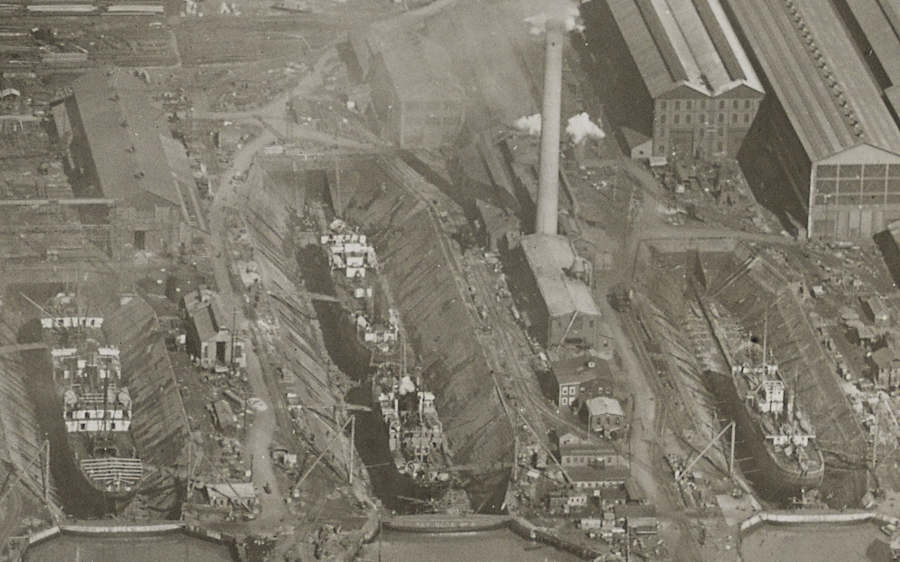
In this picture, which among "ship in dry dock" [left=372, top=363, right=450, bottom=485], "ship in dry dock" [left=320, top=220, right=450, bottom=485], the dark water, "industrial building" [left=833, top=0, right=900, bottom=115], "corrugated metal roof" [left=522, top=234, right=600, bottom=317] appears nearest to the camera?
the dark water

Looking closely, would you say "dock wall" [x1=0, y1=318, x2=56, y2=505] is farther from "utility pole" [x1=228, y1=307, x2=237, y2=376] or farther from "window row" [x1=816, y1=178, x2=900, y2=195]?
"window row" [x1=816, y1=178, x2=900, y2=195]

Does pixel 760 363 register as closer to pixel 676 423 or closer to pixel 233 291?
pixel 676 423

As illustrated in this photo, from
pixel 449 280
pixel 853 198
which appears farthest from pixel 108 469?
pixel 853 198

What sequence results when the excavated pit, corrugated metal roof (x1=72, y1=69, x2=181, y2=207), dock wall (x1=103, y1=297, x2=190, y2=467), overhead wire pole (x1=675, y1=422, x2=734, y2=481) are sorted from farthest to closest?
corrugated metal roof (x1=72, y1=69, x2=181, y2=207), dock wall (x1=103, y1=297, x2=190, y2=467), overhead wire pole (x1=675, y1=422, x2=734, y2=481), the excavated pit

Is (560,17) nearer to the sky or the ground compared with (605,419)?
nearer to the sky

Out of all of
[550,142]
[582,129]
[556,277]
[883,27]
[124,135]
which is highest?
[883,27]

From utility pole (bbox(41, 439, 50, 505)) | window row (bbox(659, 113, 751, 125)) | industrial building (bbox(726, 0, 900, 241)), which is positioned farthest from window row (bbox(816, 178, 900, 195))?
utility pole (bbox(41, 439, 50, 505))

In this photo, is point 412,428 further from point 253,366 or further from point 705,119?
point 705,119
